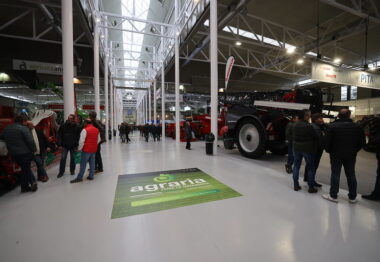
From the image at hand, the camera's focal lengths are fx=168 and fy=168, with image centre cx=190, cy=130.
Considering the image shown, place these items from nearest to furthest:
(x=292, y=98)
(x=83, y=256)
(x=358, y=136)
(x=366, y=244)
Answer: (x=83, y=256) < (x=366, y=244) < (x=358, y=136) < (x=292, y=98)

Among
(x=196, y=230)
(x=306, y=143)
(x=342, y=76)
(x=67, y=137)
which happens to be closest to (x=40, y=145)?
(x=67, y=137)

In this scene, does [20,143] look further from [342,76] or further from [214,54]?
[342,76]

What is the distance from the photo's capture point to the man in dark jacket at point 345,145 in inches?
88.5

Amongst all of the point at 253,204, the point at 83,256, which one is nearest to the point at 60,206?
the point at 83,256

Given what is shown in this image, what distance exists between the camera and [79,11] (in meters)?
5.99

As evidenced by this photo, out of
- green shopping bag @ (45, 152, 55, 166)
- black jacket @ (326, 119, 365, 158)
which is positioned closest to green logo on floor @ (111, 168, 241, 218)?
black jacket @ (326, 119, 365, 158)

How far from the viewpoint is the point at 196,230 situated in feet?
5.76

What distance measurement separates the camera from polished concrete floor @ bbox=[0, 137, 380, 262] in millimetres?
1447

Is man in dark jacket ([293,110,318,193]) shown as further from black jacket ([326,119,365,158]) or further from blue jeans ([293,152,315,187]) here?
black jacket ([326,119,365,158])

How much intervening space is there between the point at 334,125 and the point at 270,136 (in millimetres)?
2288

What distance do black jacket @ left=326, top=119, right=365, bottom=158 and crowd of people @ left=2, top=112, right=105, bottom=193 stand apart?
392 centimetres

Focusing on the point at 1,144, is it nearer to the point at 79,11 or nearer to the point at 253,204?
the point at 253,204

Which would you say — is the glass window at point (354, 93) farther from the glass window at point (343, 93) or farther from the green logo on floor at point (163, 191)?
the green logo on floor at point (163, 191)

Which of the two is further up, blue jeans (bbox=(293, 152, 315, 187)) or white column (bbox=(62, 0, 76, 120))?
white column (bbox=(62, 0, 76, 120))
